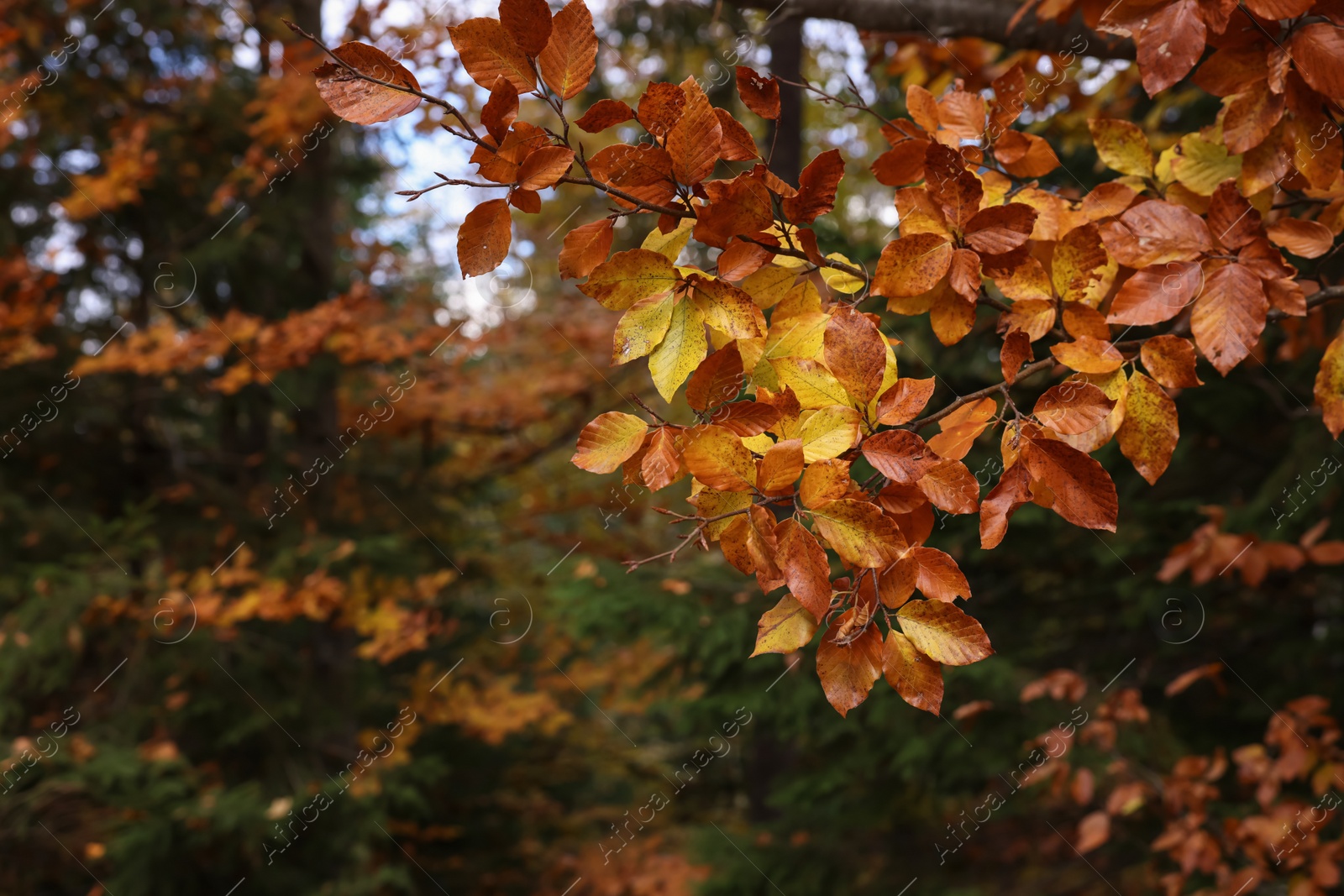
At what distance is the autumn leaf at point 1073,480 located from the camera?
774mm

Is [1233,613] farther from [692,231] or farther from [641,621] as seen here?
[692,231]

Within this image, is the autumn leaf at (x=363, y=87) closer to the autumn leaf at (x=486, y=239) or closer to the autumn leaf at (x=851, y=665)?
the autumn leaf at (x=486, y=239)

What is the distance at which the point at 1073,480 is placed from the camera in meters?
0.79

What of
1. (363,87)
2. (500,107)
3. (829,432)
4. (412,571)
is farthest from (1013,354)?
(412,571)

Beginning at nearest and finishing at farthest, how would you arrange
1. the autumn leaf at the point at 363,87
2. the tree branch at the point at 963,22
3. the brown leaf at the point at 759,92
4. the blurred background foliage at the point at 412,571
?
the autumn leaf at the point at 363,87
the brown leaf at the point at 759,92
the tree branch at the point at 963,22
the blurred background foliage at the point at 412,571

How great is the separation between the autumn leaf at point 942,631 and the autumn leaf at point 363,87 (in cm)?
62

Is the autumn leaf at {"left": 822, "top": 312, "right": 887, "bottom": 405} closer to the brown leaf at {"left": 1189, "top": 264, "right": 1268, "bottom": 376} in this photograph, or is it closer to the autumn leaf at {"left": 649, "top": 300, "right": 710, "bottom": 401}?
the autumn leaf at {"left": 649, "top": 300, "right": 710, "bottom": 401}

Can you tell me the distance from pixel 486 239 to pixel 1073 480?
59 cm

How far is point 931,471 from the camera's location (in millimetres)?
796

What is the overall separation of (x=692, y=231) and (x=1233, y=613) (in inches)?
150

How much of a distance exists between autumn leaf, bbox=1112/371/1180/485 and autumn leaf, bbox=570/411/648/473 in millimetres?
485

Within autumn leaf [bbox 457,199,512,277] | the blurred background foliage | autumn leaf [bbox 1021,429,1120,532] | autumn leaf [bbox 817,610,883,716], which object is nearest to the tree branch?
the blurred background foliage

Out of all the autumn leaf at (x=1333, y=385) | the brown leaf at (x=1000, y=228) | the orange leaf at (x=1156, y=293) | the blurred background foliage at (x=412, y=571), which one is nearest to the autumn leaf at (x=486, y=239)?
the brown leaf at (x=1000, y=228)

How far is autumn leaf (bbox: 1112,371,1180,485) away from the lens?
85cm
